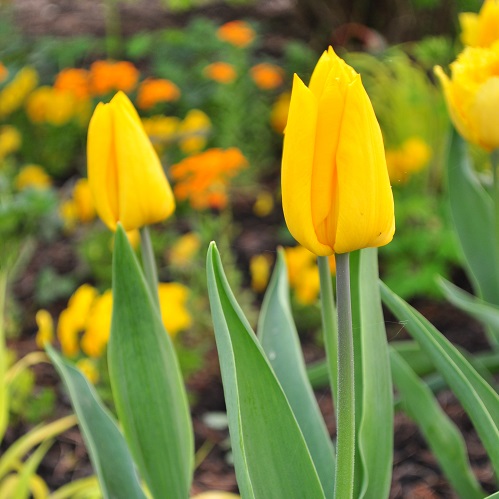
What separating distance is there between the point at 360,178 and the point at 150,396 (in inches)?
16.5

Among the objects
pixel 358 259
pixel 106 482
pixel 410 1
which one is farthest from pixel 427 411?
pixel 410 1

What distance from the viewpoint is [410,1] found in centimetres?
417

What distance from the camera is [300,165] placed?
61cm

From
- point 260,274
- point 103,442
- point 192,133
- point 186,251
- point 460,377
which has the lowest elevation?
point 260,274

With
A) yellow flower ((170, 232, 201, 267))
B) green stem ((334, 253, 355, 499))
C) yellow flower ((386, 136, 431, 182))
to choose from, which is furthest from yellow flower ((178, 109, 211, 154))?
green stem ((334, 253, 355, 499))

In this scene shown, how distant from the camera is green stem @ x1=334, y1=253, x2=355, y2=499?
644mm

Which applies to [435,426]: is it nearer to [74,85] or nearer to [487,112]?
[487,112]

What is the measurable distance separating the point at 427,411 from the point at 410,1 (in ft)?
11.5

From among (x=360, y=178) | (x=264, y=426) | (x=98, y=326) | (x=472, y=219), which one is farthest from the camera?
(x=98, y=326)

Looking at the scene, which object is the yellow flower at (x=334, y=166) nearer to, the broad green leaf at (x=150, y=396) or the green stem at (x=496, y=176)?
the broad green leaf at (x=150, y=396)

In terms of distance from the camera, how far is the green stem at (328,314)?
2.68ft

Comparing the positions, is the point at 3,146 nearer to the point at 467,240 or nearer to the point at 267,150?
the point at 267,150

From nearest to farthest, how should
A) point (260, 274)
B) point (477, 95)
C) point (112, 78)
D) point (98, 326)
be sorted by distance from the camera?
point (477, 95), point (98, 326), point (260, 274), point (112, 78)

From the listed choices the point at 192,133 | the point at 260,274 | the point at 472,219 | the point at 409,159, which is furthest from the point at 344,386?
the point at 192,133
